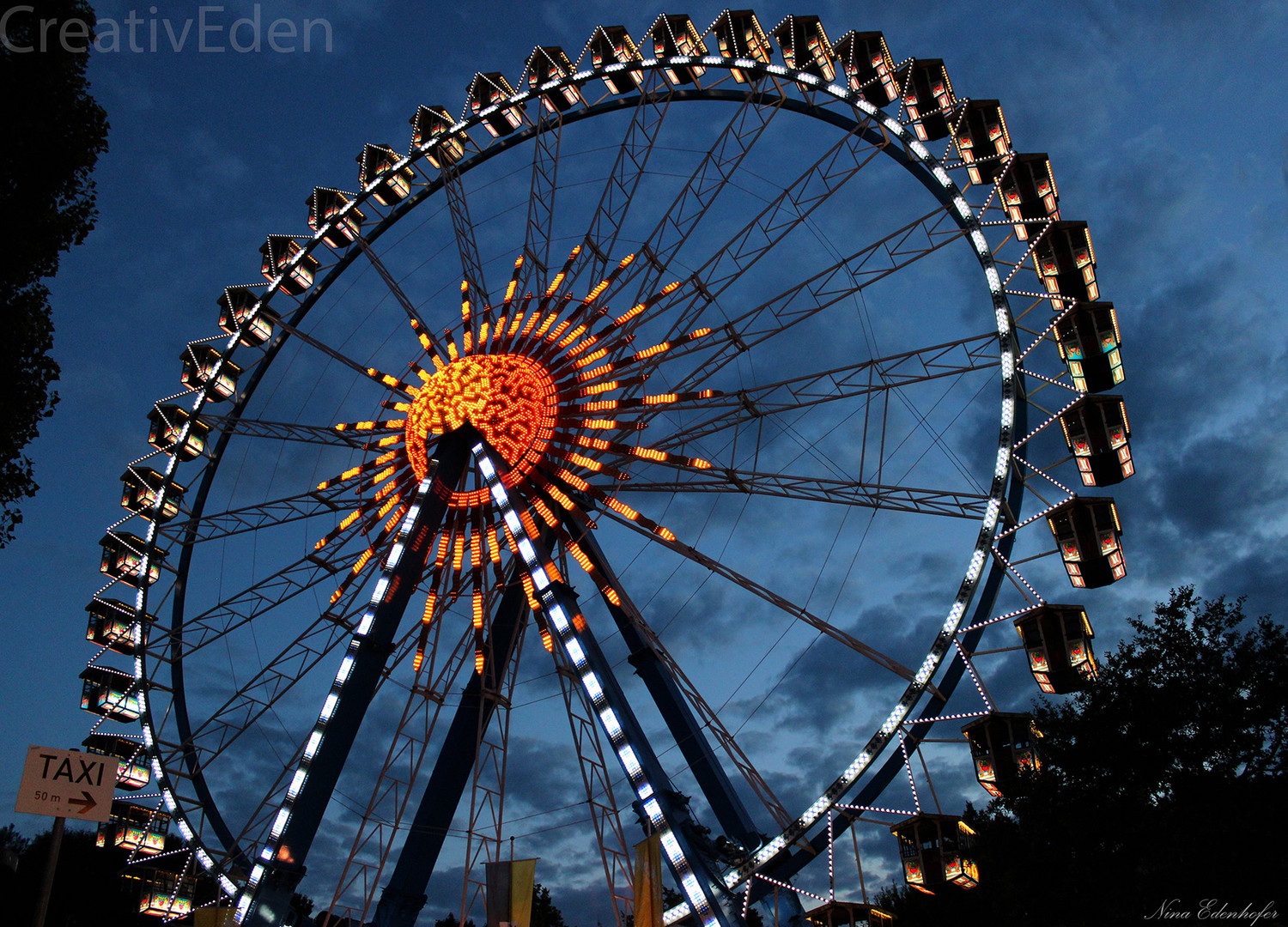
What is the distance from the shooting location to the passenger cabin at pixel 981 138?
1750 centimetres

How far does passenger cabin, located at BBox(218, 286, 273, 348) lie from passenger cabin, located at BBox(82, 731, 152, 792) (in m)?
9.16

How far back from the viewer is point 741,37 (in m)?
20.2

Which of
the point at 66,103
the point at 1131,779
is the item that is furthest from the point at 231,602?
the point at 1131,779

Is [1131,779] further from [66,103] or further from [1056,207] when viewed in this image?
[66,103]

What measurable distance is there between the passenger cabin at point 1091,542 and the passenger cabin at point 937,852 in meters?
4.03

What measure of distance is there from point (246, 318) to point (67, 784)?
18239 mm

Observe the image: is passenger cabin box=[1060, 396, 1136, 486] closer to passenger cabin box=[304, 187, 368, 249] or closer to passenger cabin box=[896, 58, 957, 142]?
passenger cabin box=[896, 58, 957, 142]

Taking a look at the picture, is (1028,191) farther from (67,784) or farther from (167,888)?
(167,888)

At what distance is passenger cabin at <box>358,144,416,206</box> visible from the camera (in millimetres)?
23312

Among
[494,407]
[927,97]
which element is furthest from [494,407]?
[927,97]

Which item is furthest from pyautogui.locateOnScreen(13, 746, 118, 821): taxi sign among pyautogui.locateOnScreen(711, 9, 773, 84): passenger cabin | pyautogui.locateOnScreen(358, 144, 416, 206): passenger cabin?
Answer: pyautogui.locateOnScreen(358, 144, 416, 206): passenger cabin

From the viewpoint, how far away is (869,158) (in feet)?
57.8

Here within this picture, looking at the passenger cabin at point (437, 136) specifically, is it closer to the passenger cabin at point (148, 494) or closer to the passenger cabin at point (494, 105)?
the passenger cabin at point (494, 105)

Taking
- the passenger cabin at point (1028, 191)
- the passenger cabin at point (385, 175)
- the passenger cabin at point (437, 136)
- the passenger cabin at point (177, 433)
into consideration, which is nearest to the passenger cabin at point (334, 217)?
the passenger cabin at point (385, 175)
